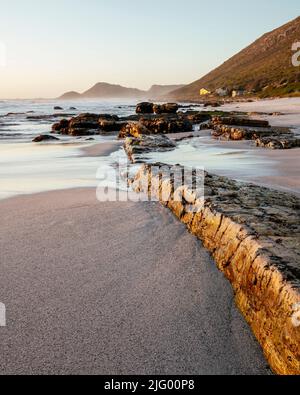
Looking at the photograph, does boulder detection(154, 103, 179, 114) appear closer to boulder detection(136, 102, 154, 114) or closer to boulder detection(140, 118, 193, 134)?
boulder detection(136, 102, 154, 114)

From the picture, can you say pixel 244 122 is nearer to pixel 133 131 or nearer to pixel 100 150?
pixel 133 131

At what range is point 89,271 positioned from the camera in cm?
277

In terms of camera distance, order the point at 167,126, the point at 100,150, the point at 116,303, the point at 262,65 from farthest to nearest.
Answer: the point at 262,65, the point at 167,126, the point at 100,150, the point at 116,303

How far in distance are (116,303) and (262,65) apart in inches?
4855

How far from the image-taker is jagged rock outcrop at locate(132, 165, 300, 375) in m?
1.82

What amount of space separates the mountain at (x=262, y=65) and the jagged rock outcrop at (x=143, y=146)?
6476 cm

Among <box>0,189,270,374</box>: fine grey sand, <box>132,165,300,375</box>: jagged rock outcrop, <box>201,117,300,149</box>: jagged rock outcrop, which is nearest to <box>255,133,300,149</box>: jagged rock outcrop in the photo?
<box>201,117,300,149</box>: jagged rock outcrop

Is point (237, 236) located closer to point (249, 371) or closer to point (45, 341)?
point (249, 371)

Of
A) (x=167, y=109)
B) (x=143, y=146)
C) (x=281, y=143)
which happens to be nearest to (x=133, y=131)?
(x=143, y=146)

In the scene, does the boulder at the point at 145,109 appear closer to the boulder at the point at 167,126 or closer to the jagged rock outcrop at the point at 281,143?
the boulder at the point at 167,126

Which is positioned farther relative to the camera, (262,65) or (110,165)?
(262,65)

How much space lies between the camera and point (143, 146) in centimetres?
945

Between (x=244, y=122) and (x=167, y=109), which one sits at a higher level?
(x=244, y=122)
